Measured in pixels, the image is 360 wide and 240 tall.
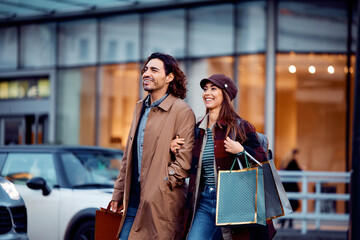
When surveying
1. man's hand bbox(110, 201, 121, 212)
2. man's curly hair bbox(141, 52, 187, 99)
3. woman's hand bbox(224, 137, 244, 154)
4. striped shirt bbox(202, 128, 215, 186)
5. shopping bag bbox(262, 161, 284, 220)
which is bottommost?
man's hand bbox(110, 201, 121, 212)

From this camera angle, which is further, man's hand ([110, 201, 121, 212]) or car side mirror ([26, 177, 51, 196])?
car side mirror ([26, 177, 51, 196])

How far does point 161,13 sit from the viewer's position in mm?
18031

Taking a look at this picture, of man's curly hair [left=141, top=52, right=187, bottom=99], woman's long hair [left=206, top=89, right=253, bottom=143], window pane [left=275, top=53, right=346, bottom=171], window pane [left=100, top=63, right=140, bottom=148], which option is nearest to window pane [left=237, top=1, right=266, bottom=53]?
window pane [left=275, top=53, right=346, bottom=171]

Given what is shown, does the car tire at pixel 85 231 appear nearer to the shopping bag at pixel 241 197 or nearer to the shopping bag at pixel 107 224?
the shopping bag at pixel 107 224

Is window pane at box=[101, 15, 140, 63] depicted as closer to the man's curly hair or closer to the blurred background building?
the blurred background building

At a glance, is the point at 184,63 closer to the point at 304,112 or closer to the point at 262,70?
the point at 262,70

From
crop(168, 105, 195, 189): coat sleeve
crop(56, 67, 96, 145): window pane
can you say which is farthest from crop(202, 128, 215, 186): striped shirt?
Answer: crop(56, 67, 96, 145): window pane

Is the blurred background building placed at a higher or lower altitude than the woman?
higher

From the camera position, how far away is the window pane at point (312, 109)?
1608 centimetres

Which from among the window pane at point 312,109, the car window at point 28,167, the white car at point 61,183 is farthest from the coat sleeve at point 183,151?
the window pane at point 312,109

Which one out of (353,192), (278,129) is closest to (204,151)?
(353,192)

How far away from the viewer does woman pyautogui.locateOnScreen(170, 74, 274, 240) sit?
440 cm

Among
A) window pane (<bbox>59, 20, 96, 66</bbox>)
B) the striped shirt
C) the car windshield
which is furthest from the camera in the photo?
window pane (<bbox>59, 20, 96, 66</bbox>)

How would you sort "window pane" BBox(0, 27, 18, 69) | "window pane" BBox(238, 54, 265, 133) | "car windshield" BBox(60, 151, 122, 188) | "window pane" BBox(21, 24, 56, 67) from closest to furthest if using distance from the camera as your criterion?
"car windshield" BBox(60, 151, 122, 188)
"window pane" BBox(238, 54, 265, 133)
"window pane" BBox(21, 24, 56, 67)
"window pane" BBox(0, 27, 18, 69)
